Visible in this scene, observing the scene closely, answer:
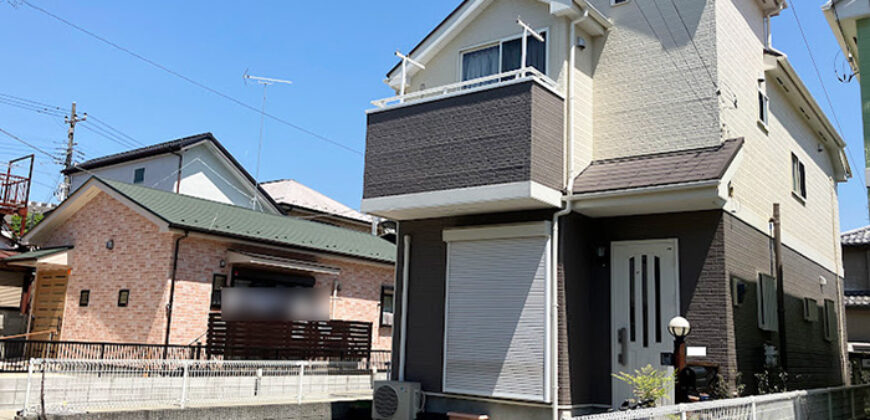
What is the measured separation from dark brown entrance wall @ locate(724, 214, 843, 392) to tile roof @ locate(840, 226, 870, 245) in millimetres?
8798

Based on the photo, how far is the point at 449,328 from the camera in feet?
40.3

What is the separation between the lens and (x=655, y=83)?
12203mm

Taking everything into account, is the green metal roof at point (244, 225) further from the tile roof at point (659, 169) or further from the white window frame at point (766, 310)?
the white window frame at point (766, 310)

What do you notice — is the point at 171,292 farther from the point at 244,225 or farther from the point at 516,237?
the point at 516,237

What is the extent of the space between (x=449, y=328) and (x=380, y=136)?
365 cm

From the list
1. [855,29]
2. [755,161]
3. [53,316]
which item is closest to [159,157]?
[53,316]

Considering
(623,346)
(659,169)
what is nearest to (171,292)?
(623,346)

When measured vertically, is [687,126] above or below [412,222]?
above

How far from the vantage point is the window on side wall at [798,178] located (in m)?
15.5

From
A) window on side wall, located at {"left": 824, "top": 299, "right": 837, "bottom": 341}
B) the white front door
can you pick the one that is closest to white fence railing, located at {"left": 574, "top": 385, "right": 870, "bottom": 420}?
the white front door

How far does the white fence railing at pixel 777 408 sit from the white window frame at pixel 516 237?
10.1ft

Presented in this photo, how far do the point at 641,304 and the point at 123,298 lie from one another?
11511mm

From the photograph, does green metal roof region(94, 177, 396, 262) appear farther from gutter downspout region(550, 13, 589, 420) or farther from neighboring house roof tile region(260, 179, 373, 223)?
neighboring house roof tile region(260, 179, 373, 223)

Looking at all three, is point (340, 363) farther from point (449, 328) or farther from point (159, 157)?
point (159, 157)
